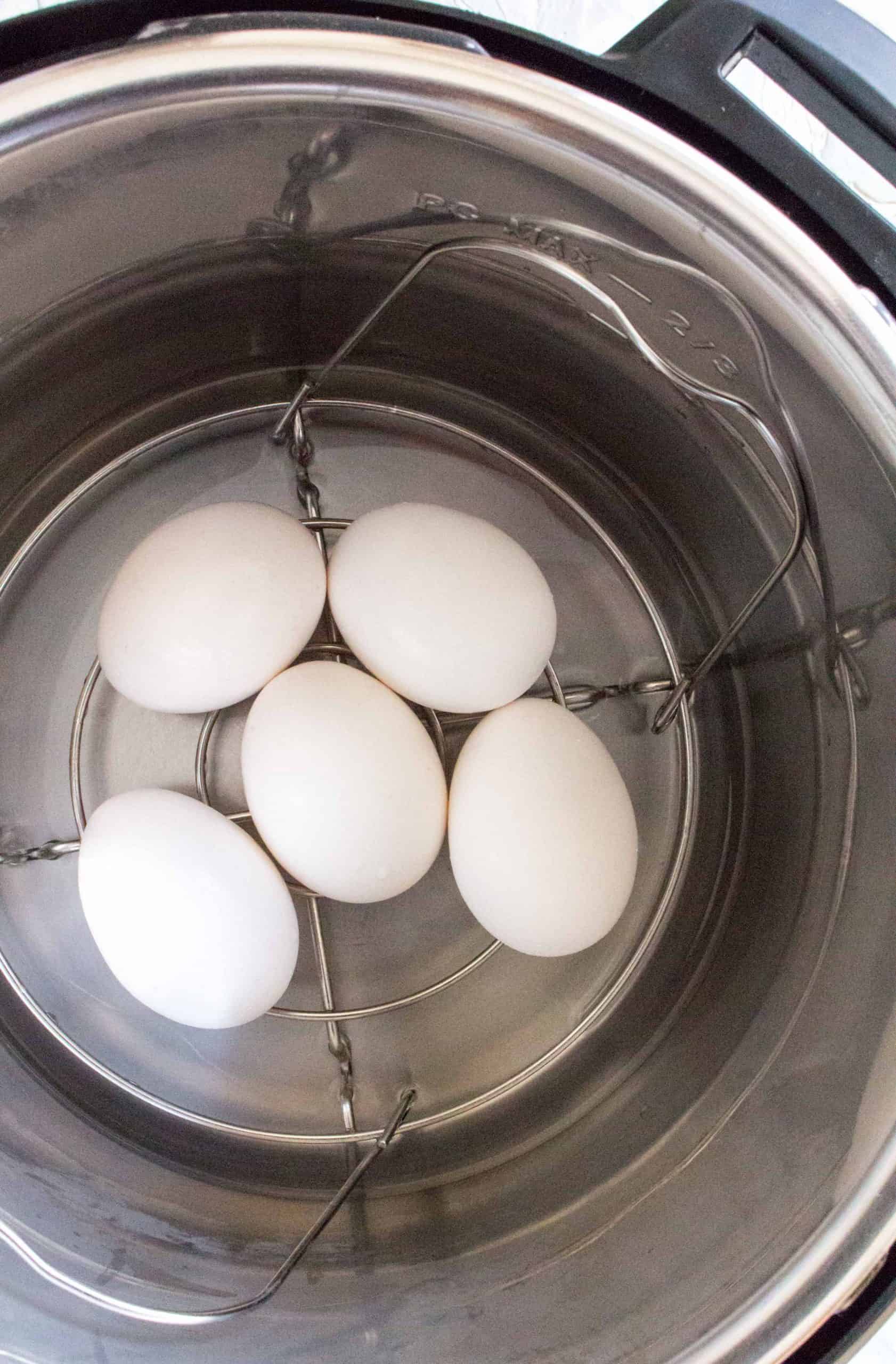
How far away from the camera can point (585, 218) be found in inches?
Result: 22.3

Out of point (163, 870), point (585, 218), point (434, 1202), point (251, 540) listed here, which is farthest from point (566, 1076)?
point (585, 218)

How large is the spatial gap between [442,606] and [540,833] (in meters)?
0.17

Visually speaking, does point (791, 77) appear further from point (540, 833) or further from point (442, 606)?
point (540, 833)

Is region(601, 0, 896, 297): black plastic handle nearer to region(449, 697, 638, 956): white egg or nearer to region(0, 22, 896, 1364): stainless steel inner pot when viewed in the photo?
region(0, 22, 896, 1364): stainless steel inner pot

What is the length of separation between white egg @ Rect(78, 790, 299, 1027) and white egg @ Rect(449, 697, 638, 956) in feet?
0.48

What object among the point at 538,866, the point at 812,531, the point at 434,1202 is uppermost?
the point at 812,531

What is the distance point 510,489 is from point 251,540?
289 millimetres

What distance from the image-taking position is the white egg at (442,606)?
25.8 inches

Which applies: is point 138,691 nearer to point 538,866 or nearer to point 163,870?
point 163,870

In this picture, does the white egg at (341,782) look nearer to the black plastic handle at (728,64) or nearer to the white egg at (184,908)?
the white egg at (184,908)

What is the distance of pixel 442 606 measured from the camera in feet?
2.14

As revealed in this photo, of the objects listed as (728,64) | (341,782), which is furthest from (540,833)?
(728,64)

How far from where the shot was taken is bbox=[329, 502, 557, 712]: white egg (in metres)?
0.65

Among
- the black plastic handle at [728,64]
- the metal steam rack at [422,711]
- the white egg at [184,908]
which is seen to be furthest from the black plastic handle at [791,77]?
the white egg at [184,908]
